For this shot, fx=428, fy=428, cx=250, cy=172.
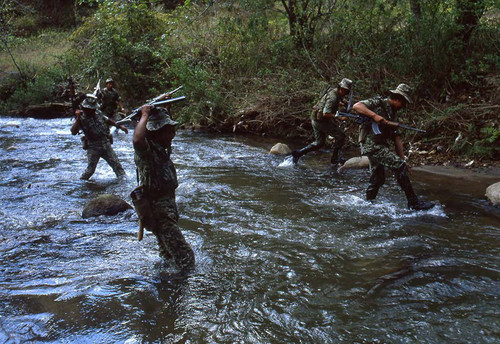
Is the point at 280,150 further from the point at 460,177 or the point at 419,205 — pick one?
the point at 419,205

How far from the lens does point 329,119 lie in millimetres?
8867

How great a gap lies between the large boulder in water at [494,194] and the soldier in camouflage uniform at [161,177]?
4718 mm

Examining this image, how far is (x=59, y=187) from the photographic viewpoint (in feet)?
26.6

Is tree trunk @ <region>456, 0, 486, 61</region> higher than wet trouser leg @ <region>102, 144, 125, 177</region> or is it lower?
higher

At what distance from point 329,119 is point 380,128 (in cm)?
283

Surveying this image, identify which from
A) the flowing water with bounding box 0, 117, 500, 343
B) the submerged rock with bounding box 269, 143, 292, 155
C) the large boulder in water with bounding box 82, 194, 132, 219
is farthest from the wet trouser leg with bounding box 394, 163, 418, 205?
the submerged rock with bounding box 269, 143, 292, 155

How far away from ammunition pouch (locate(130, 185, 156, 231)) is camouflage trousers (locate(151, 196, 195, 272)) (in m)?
0.08

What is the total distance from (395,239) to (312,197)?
2.04 metres

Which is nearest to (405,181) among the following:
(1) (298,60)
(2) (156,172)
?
(2) (156,172)

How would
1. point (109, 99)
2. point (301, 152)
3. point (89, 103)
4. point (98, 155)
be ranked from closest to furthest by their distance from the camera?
point (89, 103) → point (98, 155) → point (301, 152) → point (109, 99)

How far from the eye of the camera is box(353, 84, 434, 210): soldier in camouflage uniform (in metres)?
5.86

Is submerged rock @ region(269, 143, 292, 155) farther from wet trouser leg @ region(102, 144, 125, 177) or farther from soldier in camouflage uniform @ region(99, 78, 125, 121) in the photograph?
soldier in camouflage uniform @ region(99, 78, 125, 121)

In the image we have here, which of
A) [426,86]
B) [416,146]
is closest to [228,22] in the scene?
[426,86]

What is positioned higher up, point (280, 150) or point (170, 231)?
point (170, 231)
